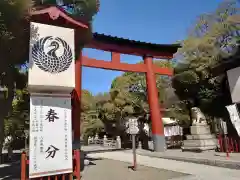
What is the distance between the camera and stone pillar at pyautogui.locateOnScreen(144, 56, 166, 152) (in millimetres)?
15125

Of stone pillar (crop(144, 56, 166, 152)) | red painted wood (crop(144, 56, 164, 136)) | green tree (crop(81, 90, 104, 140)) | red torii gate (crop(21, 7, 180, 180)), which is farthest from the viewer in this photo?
green tree (crop(81, 90, 104, 140))

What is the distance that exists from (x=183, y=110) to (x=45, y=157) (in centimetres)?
1669

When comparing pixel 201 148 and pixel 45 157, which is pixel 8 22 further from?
pixel 201 148

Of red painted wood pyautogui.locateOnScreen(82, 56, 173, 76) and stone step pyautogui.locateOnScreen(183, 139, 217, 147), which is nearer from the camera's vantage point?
stone step pyautogui.locateOnScreen(183, 139, 217, 147)

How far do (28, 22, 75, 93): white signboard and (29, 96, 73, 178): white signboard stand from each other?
357 millimetres

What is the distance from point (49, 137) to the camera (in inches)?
234

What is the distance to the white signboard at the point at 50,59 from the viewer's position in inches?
239

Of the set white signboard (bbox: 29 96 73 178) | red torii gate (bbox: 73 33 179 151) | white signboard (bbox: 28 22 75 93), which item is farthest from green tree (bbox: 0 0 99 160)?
red torii gate (bbox: 73 33 179 151)

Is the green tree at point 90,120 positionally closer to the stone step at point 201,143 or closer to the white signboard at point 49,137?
the stone step at point 201,143

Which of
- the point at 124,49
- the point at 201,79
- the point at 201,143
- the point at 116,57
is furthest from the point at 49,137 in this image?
the point at 201,79

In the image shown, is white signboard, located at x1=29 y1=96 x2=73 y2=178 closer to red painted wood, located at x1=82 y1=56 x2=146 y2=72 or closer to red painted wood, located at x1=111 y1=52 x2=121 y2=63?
red painted wood, located at x1=82 y1=56 x2=146 y2=72

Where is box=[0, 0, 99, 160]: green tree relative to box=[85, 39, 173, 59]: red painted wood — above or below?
below

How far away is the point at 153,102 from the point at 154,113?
28.3 inches

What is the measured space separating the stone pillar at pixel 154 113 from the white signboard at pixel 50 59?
9805 millimetres
